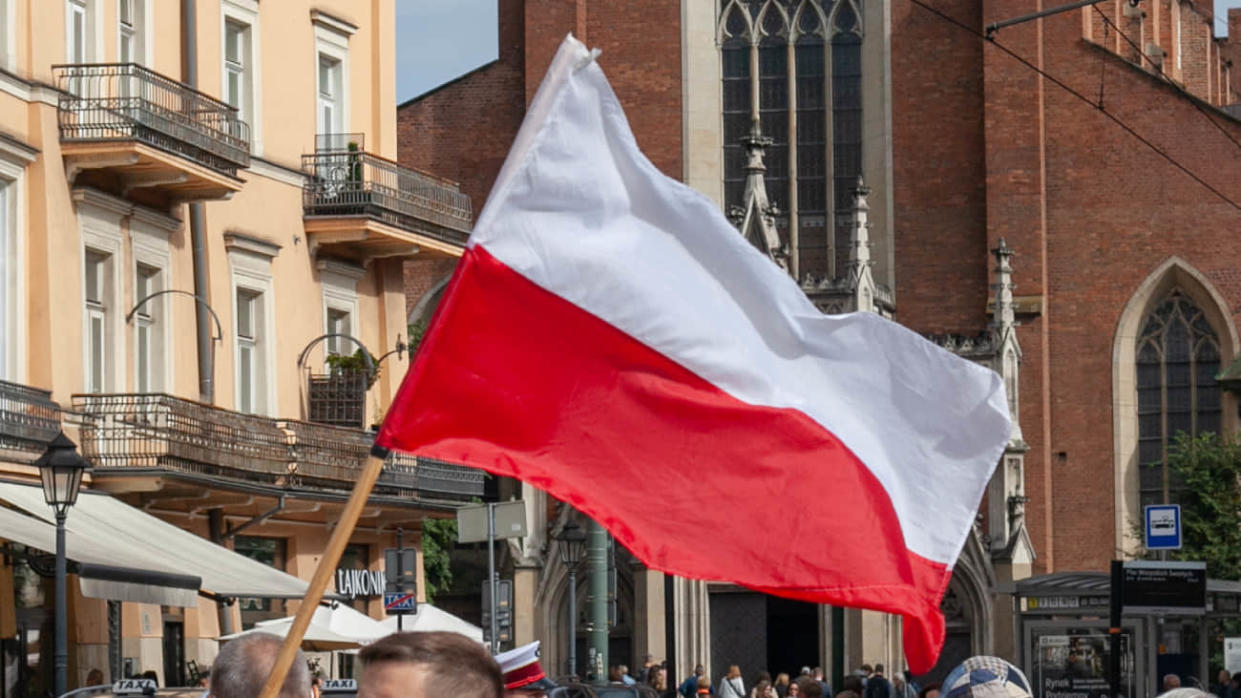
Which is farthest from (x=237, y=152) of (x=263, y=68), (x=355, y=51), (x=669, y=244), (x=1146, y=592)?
(x=669, y=244)

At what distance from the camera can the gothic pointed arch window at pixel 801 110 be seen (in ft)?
153

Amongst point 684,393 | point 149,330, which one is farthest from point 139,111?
point 684,393

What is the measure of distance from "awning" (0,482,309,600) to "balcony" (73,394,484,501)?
1.63 feet

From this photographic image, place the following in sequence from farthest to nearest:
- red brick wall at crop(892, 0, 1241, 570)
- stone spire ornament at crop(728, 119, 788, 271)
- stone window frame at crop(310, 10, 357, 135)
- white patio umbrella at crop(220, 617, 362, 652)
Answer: red brick wall at crop(892, 0, 1241, 570) → stone spire ornament at crop(728, 119, 788, 271) → stone window frame at crop(310, 10, 357, 135) → white patio umbrella at crop(220, 617, 362, 652)

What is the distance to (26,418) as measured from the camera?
2139 cm

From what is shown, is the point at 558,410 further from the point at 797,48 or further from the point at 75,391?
the point at 797,48

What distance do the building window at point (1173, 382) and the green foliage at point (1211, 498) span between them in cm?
167

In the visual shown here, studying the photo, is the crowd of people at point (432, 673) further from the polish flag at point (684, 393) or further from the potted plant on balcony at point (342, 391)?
the potted plant on balcony at point (342, 391)

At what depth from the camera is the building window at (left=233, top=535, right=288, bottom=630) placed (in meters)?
26.1

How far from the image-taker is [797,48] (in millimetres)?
47000

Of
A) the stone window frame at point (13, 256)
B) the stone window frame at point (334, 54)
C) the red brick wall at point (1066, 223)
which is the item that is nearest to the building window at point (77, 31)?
the stone window frame at point (13, 256)

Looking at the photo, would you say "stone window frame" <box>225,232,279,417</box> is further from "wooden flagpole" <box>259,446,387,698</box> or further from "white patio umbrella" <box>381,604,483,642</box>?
"wooden flagpole" <box>259,446,387,698</box>

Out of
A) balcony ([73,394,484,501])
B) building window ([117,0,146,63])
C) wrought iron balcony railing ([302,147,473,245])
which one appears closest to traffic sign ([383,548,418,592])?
balcony ([73,394,484,501])

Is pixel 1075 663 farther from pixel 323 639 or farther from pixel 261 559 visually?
pixel 261 559
